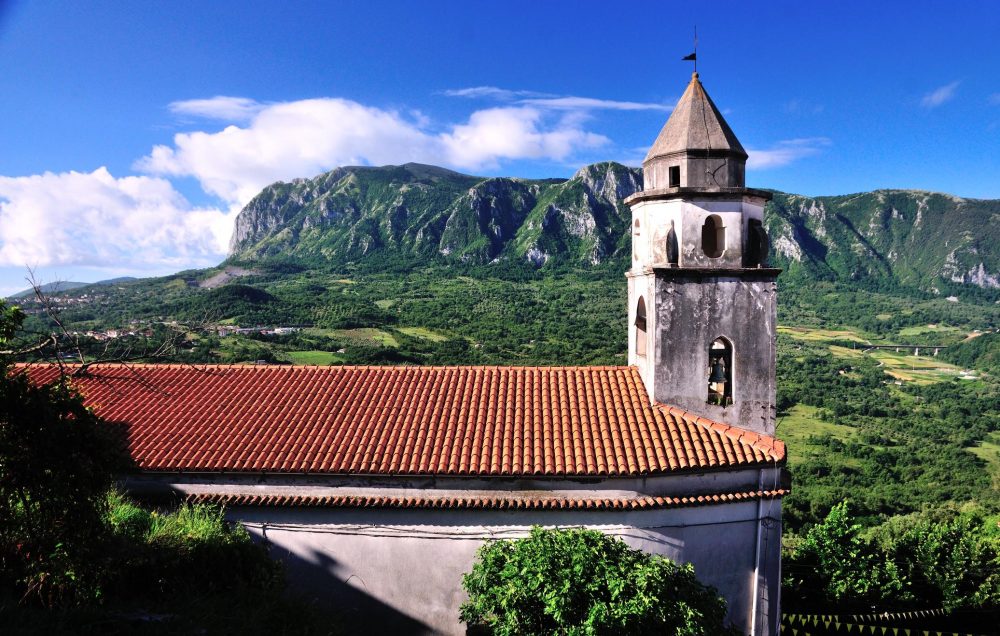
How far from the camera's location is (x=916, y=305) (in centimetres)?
17188

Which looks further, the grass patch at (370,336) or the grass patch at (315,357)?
the grass patch at (370,336)

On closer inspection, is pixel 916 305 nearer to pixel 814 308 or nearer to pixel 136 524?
pixel 814 308

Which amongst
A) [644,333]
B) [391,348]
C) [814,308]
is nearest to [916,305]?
[814,308]

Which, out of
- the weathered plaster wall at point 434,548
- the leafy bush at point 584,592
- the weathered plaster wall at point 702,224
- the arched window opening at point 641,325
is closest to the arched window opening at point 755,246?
the weathered plaster wall at point 702,224

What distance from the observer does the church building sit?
33.2ft

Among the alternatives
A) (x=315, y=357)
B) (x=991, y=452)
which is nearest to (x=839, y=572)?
(x=315, y=357)

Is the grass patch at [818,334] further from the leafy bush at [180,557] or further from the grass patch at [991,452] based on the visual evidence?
the leafy bush at [180,557]

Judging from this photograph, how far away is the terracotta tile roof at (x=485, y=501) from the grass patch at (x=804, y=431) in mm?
57287

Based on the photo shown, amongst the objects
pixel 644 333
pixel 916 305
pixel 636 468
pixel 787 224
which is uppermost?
pixel 787 224

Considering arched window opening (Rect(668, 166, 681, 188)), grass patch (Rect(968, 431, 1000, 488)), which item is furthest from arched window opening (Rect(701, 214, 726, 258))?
grass patch (Rect(968, 431, 1000, 488))

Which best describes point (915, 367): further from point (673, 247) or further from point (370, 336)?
point (673, 247)

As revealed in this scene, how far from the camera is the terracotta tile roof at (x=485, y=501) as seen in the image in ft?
32.6

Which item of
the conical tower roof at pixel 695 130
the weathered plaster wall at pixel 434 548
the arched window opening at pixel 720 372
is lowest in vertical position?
the weathered plaster wall at pixel 434 548

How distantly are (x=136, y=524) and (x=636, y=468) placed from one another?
810 cm
